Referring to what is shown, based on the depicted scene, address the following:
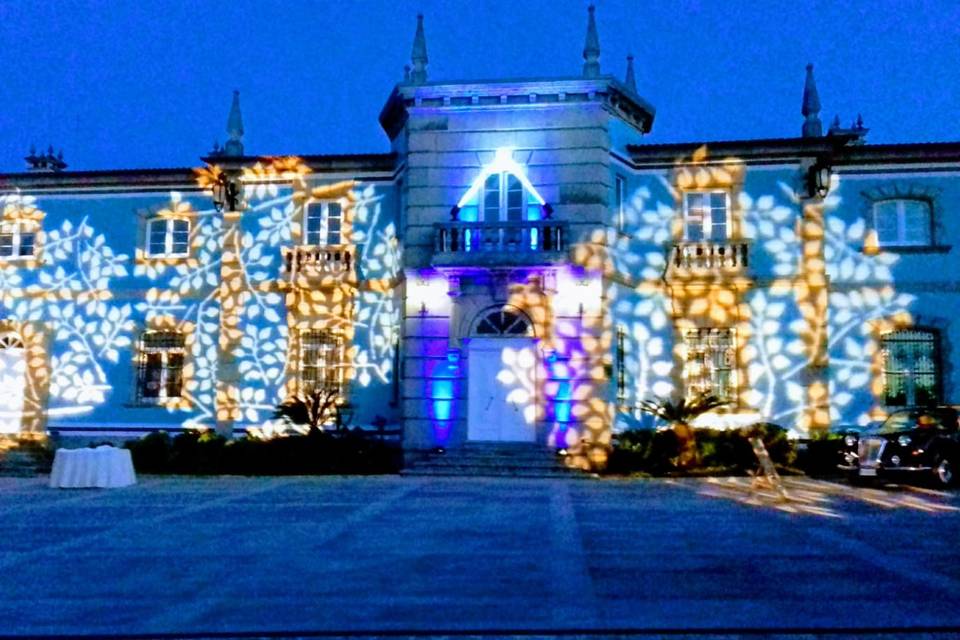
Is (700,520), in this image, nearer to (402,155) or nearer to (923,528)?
(923,528)

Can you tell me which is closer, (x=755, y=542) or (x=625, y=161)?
(x=755, y=542)

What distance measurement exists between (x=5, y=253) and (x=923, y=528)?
20835 mm

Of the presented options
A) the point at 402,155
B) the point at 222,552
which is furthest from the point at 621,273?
the point at 222,552

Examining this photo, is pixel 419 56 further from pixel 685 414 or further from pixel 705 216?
pixel 685 414

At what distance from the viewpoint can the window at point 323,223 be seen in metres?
20.6

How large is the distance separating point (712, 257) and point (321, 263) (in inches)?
343

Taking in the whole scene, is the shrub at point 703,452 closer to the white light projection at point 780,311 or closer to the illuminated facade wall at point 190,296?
the white light projection at point 780,311

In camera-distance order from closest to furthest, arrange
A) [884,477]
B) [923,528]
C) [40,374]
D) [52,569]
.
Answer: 1. [52,569]
2. [923,528]
3. [884,477]
4. [40,374]

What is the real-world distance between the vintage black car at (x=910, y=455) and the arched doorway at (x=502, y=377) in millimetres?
6103

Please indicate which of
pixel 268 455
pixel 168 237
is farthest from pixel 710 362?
pixel 168 237

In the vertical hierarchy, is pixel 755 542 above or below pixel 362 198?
below

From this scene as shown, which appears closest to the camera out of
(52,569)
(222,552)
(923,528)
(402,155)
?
(52,569)

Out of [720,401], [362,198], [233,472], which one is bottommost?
[233,472]

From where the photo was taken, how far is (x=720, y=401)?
1864 cm
